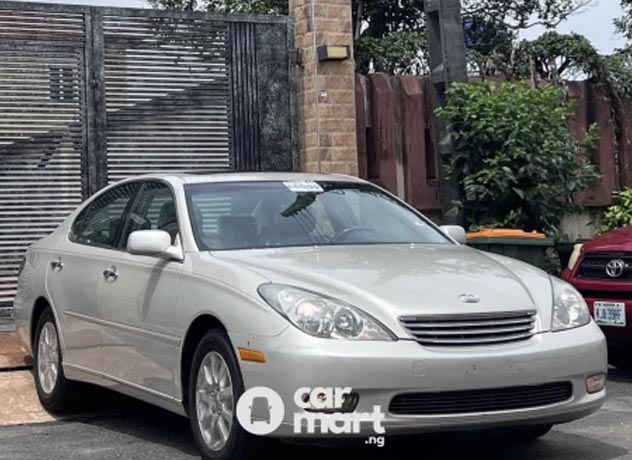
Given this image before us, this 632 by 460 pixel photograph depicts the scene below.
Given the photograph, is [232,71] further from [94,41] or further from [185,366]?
[185,366]

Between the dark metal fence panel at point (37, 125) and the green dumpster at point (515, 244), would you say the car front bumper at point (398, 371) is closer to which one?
the green dumpster at point (515, 244)

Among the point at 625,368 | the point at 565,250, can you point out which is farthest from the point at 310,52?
the point at 625,368

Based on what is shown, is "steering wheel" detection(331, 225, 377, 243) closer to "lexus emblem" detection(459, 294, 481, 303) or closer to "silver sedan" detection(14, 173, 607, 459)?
"silver sedan" detection(14, 173, 607, 459)

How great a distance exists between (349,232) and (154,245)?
116 centimetres

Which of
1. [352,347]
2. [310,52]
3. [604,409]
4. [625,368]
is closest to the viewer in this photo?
[352,347]

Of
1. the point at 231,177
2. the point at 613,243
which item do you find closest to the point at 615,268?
the point at 613,243

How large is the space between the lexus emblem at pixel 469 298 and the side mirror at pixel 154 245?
62.3 inches

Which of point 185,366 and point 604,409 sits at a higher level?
point 185,366

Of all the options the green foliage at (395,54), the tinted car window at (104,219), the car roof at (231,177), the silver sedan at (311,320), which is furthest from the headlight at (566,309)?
the green foliage at (395,54)

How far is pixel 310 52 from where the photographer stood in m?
11.5

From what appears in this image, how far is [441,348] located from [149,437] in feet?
7.35

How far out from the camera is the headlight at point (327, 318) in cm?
522

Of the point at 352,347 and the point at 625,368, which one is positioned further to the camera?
the point at 625,368

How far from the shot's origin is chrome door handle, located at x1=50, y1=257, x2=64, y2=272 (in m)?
7.43
